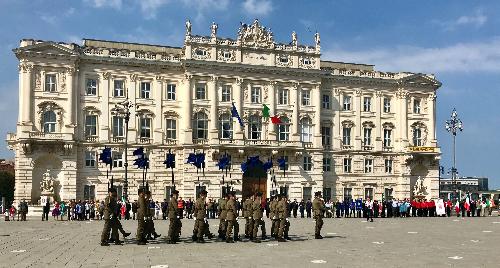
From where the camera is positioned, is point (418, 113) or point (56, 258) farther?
point (418, 113)

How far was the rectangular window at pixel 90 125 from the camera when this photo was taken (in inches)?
2290

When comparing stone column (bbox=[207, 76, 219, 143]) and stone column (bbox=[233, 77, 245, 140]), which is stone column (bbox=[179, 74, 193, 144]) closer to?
stone column (bbox=[207, 76, 219, 143])

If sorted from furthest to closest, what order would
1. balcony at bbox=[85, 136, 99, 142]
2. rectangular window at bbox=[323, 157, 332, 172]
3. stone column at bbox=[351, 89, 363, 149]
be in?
stone column at bbox=[351, 89, 363, 149] < rectangular window at bbox=[323, 157, 332, 172] < balcony at bbox=[85, 136, 99, 142]

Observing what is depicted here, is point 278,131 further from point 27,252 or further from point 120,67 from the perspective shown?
point 27,252

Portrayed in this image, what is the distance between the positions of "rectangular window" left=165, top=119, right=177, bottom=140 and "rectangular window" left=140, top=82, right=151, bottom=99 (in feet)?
9.91

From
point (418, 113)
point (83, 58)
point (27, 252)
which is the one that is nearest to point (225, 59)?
point (83, 58)

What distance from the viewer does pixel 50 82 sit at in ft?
186

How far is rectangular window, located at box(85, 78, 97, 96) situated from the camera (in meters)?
58.4

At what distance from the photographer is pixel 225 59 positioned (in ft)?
202

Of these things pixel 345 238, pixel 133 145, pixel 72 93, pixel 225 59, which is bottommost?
pixel 345 238

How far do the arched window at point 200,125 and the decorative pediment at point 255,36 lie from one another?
8.32 meters

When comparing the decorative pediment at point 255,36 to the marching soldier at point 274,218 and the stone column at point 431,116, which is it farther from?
the marching soldier at point 274,218

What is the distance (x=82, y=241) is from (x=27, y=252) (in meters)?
4.29

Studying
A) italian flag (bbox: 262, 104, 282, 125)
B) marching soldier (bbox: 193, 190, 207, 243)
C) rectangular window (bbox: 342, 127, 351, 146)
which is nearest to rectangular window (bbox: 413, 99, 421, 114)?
rectangular window (bbox: 342, 127, 351, 146)
